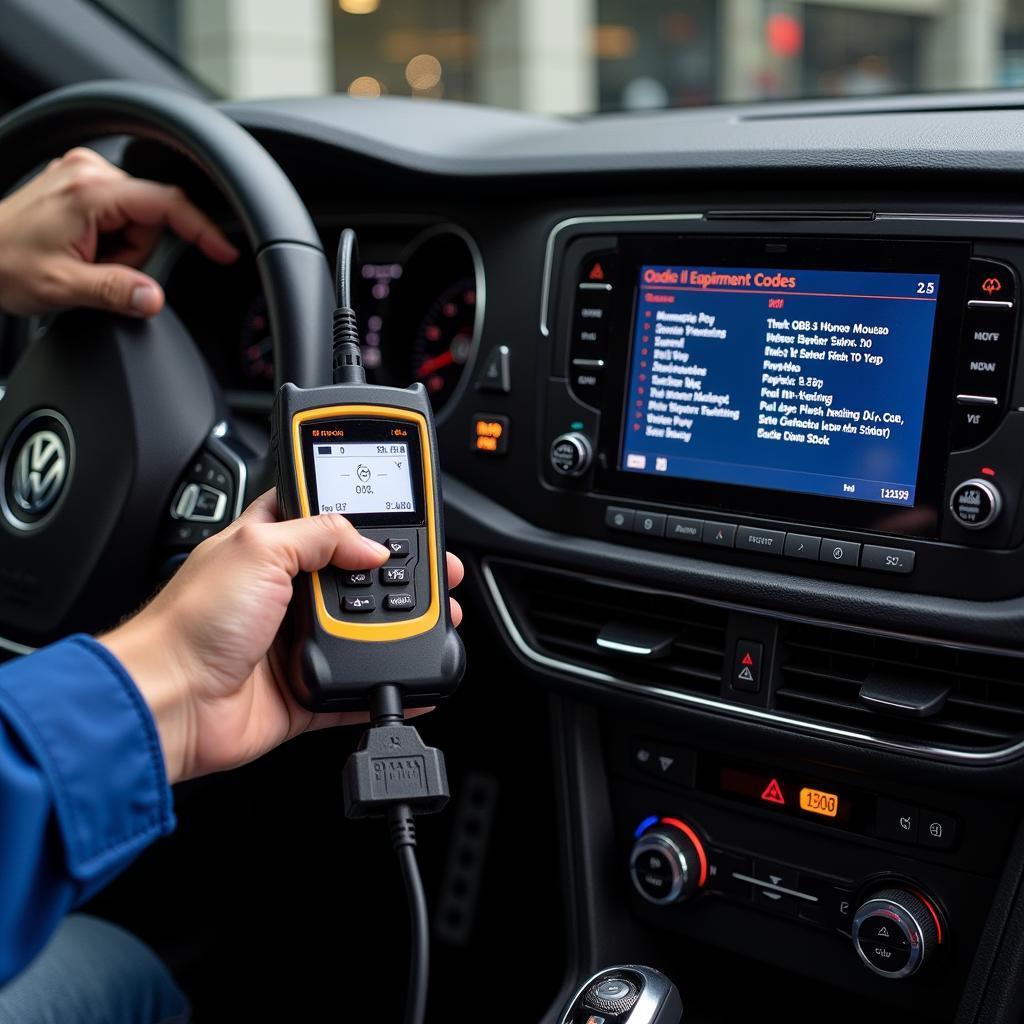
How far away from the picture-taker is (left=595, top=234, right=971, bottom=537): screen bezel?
3.83 feet

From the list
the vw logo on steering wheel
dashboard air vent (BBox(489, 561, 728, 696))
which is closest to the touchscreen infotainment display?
dashboard air vent (BBox(489, 561, 728, 696))

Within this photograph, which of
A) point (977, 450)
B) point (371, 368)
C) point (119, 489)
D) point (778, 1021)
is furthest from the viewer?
point (371, 368)

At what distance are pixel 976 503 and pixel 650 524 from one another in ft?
1.14

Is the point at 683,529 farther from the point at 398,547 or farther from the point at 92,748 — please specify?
the point at 92,748

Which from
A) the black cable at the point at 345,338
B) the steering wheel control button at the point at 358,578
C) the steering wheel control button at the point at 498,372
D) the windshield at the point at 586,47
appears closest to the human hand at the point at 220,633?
the steering wheel control button at the point at 358,578

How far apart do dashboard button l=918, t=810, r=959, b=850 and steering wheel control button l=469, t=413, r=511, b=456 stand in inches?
24.4

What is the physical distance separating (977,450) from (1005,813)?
1.26 feet

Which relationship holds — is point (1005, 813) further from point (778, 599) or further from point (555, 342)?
point (555, 342)

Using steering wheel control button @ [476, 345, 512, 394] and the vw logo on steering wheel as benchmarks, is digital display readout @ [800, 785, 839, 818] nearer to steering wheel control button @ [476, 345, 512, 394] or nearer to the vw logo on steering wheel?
steering wheel control button @ [476, 345, 512, 394]

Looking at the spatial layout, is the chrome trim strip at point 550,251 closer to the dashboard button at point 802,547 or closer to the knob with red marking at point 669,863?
the dashboard button at point 802,547

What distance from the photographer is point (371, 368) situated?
1729 millimetres

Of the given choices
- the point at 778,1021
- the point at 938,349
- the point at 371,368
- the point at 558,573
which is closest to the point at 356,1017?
the point at 778,1021

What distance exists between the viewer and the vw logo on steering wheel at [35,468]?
4.68 ft

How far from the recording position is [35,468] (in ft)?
4.75
